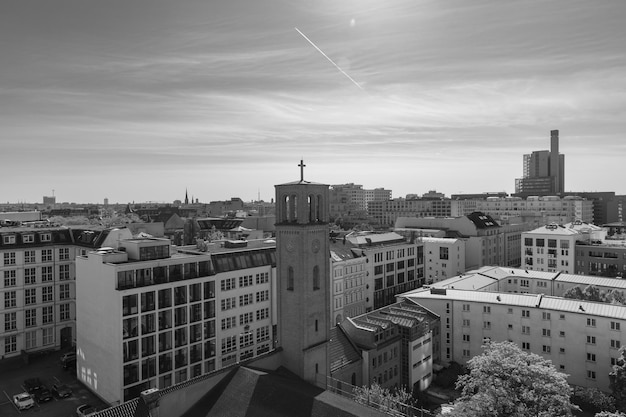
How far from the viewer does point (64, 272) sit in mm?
70750

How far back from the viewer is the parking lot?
48.5 meters

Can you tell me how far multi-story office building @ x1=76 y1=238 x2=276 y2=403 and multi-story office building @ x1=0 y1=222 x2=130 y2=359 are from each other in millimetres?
16293

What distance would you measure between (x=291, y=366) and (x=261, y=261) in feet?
81.0

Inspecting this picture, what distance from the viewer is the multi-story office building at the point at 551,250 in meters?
99.6

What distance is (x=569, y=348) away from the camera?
59.5 meters

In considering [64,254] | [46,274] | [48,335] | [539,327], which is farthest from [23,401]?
[539,327]

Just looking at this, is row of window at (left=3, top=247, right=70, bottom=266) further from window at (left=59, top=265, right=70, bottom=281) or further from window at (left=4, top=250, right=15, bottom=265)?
window at (left=59, top=265, right=70, bottom=281)

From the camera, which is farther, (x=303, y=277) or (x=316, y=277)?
(x=316, y=277)

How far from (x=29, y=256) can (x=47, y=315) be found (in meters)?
9.18

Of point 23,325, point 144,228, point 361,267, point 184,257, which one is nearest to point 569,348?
point 361,267

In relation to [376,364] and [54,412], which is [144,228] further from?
[376,364]

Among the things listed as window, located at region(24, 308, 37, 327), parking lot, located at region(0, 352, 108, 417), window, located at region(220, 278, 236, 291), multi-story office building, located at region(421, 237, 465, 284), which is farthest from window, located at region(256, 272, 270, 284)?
multi-story office building, located at region(421, 237, 465, 284)

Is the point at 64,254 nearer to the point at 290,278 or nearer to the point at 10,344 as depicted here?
the point at 10,344

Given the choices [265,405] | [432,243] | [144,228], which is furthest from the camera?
[144,228]
